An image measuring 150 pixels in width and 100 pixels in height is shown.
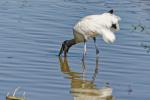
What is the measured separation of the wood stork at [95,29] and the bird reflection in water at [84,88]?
786mm

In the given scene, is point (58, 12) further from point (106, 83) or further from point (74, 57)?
point (106, 83)

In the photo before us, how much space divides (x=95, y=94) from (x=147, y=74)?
52.2 inches

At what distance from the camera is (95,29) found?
Result: 12.3 meters

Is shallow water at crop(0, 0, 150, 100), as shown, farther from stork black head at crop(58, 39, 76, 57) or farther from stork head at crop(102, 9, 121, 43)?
stork head at crop(102, 9, 121, 43)

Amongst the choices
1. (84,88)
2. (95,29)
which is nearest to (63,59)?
(95,29)

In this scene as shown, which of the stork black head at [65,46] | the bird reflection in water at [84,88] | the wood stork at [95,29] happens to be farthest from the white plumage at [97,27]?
the bird reflection in water at [84,88]

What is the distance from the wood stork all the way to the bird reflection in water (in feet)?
2.58

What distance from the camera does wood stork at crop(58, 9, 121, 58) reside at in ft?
38.7

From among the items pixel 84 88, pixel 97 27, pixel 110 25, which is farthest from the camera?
pixel 97 27

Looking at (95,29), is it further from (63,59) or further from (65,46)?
(63,59)

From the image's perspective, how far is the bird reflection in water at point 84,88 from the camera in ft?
31.1

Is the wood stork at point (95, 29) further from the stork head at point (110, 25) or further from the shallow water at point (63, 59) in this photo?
the shallow water at point (63, 59)

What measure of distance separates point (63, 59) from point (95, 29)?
0.79 metres

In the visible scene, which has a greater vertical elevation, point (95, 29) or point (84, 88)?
point (95, 29)
